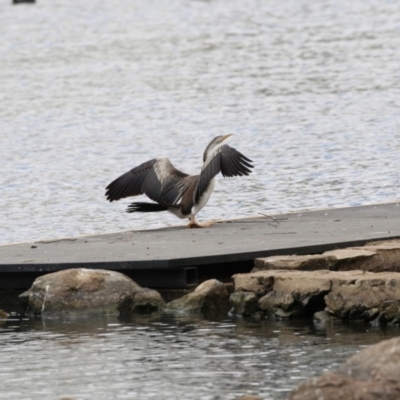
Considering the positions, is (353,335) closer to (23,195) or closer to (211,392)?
(211,392)

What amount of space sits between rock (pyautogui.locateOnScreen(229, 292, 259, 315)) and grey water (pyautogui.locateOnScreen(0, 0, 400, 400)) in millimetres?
193

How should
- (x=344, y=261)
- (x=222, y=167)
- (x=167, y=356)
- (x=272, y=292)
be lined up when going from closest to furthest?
(x=167, y=356)
(x=272, y=292)
(x=344, y=261)
(x=222, y=167)

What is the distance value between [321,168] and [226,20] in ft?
137

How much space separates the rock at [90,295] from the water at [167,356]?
0.24 metres

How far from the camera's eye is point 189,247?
13.8 m

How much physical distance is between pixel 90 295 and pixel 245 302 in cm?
138

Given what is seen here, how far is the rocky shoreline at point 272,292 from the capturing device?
11961mm

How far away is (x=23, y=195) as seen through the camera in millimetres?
23359

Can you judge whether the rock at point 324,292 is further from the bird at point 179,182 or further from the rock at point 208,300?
the bird at point 179,182

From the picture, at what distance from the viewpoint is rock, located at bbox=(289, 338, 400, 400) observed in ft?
27.9

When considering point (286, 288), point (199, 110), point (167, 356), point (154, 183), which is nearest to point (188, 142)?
point (199, 110)

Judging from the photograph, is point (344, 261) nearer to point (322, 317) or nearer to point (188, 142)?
point (322, 317)

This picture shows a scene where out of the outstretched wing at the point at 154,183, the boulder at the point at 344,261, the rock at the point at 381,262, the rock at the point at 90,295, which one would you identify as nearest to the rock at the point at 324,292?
the boulder at the point at 344,261

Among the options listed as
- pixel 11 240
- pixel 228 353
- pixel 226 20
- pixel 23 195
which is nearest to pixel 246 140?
pixel 23 195
